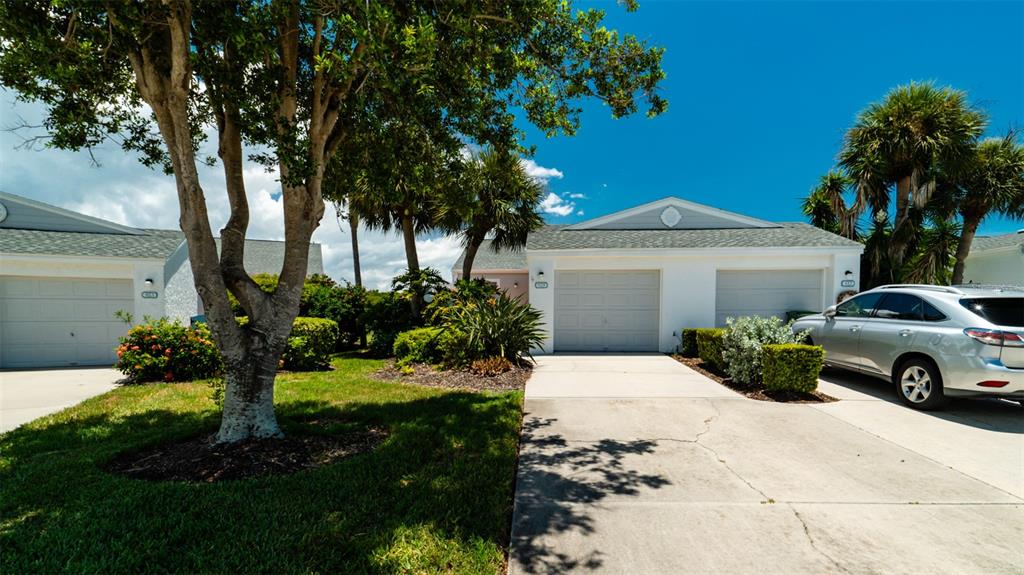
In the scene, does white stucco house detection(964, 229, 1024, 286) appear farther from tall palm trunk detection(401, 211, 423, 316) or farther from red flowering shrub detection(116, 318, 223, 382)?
red flowering shrub detection(116, 318, 223, 382)

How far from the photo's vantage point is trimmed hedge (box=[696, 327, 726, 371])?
7816 millimetres

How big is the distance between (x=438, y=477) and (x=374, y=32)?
3902 millimetres

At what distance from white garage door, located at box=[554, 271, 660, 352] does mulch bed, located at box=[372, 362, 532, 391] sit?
2.73 m

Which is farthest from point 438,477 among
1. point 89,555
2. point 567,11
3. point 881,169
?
point 881,169

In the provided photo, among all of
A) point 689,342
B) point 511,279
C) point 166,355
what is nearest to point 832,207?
point 689,342

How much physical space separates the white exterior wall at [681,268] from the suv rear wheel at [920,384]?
4546 millimetres

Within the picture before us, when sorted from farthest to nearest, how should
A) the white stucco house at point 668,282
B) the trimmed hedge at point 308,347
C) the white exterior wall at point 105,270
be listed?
the white stucco house at point 668,282, the white exterior wall at point 105,270, the trimmed hedge at point 308,347

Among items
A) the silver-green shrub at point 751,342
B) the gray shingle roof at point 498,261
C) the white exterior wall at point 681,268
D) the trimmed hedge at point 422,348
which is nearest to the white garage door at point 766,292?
the white exterior wall at point 681,268

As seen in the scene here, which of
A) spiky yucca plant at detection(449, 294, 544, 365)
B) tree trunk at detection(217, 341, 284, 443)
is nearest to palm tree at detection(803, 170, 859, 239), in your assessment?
spiky yucca plant at detection(449, 294, 544, 365)

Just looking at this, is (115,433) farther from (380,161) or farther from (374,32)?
(374,32)

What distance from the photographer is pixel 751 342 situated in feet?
22.1

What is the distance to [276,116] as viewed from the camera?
4281mm

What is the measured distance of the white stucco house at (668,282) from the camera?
10070 mm

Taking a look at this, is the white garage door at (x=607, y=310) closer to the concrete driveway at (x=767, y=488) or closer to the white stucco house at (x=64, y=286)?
the concrete driveway at (x=767, y=488)
